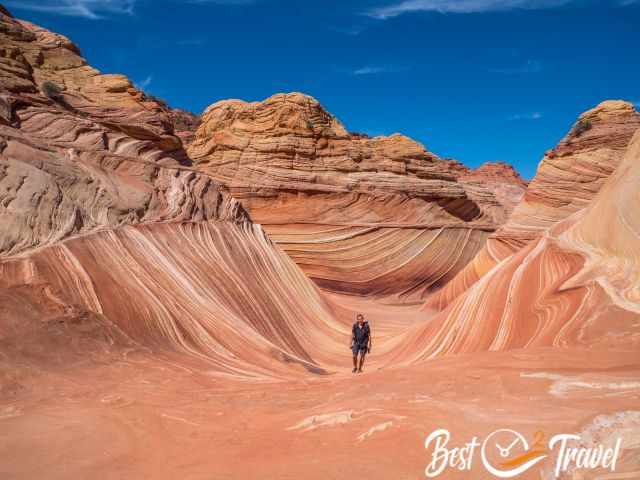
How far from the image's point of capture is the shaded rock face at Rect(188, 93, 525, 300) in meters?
18.3

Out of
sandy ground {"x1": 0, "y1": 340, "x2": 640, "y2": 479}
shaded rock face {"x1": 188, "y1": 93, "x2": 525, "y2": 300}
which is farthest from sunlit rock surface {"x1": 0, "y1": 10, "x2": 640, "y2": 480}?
shaded rock face {"x1": 188, "y1": 93, "x2": 525, "y2": 300}

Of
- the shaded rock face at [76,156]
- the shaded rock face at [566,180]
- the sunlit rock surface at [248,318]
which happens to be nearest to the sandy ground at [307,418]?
the sunlit rock surface at [248,318]

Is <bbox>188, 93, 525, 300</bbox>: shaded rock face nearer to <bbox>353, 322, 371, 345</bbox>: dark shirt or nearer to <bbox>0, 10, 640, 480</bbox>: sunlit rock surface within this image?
<bbox>0, 10, 640, 480</bbox>: sunlit rock surface

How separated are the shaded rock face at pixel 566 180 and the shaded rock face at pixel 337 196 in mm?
3581

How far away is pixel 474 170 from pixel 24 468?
4178 centimetres

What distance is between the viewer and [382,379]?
13.8 feet

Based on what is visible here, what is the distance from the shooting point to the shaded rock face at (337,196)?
18266mm

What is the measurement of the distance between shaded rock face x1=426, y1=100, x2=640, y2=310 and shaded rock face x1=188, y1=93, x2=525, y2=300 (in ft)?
11.7

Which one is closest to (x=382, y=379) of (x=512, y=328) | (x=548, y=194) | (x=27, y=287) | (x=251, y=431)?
(x=251, y=431)

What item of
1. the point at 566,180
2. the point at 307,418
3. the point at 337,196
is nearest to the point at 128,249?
the point at 307,418

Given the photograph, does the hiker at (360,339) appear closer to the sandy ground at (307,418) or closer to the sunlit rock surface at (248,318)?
the sunlit rock surface at (248,318)

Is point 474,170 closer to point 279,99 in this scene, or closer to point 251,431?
point 279,99

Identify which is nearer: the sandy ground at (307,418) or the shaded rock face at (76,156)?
the sandy ground at (307,418)

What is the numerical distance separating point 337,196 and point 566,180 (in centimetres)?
746
